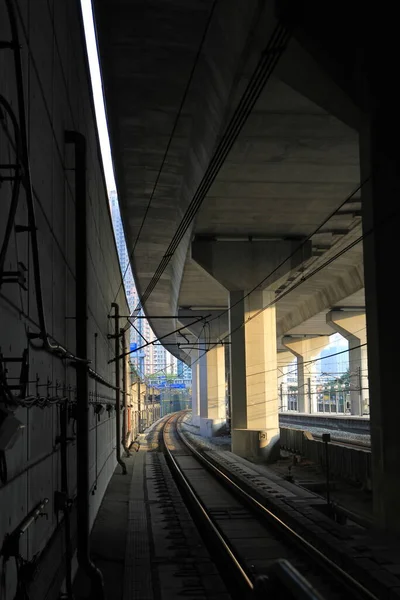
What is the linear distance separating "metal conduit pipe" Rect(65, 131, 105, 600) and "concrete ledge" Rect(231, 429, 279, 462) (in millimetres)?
21424

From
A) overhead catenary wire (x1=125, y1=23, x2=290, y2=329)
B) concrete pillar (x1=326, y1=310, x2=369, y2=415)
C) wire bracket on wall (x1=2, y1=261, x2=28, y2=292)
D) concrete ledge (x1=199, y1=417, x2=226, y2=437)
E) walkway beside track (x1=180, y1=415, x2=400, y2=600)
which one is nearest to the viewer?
wire bracket on wall (x1=2, y1=261, x2=28, y2=292)

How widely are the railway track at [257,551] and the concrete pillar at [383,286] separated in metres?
2.17

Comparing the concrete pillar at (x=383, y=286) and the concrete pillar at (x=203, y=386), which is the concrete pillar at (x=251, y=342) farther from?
the concrete pillar at (x=203, y=386)

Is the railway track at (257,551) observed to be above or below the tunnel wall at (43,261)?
below

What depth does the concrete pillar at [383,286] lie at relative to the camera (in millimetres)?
12164

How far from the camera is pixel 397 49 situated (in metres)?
11.6

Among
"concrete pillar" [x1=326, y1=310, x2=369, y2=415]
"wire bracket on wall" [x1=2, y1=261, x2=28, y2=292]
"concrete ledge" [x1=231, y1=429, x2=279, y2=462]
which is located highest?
"concrete pillar" [x1=326, y1=310, x2=369, y2=415]

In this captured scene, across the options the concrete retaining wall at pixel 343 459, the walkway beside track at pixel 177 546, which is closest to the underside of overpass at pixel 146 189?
the walkway beside track at pixel 177 546

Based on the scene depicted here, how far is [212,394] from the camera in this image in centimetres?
5616

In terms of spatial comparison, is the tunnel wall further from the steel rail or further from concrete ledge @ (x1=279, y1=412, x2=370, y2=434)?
concrete ledge @ (x1=279, y1=412, x2=370, y2=434)

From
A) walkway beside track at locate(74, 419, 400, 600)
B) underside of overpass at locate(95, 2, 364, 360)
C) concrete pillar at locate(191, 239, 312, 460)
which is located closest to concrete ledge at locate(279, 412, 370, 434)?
concrete pillar at locate(191, 239, 312, 460)

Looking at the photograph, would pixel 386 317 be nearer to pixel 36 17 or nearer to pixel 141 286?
pixel 36 17

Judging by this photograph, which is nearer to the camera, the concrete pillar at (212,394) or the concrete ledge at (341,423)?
the concrete ledge at (341,423)

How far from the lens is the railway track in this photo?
121 inches
